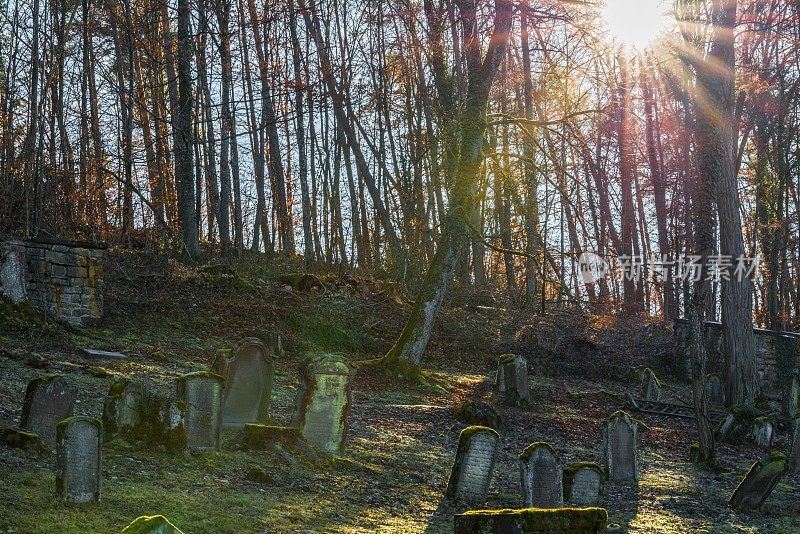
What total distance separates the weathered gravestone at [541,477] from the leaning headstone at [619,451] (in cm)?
223

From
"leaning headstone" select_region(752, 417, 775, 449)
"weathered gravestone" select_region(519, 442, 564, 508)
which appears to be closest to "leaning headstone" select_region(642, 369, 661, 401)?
"leaning headstone" select_region(752, 417, 775, 449)

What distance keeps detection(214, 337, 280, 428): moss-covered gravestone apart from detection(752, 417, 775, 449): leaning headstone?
7766 millimetres

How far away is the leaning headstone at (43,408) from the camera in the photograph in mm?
7559

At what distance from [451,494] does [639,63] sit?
82.6 feet

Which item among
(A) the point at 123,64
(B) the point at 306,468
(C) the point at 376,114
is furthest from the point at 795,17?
(B) the point at 306,468

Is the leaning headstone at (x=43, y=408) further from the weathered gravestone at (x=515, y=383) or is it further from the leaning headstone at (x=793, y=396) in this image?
the leaning headstone at (x=793, y=396)

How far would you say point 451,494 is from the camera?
7.93 metres

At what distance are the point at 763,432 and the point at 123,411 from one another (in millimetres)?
9737

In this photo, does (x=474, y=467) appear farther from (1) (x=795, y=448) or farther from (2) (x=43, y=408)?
(1) (x=795, y=448)

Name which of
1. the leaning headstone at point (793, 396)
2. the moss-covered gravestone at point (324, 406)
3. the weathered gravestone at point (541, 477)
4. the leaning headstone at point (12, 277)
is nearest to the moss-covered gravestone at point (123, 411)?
the moss-covered gravestone at point (324, 406)

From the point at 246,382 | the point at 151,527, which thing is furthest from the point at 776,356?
the point at 151,527

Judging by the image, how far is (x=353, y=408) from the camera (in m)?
12.4

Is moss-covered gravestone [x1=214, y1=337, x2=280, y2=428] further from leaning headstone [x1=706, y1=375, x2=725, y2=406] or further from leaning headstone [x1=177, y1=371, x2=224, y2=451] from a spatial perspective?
leaning headstone [x1=706, y1=375, x2=725, y2=406]

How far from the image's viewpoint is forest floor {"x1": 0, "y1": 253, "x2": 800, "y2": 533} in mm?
6570
